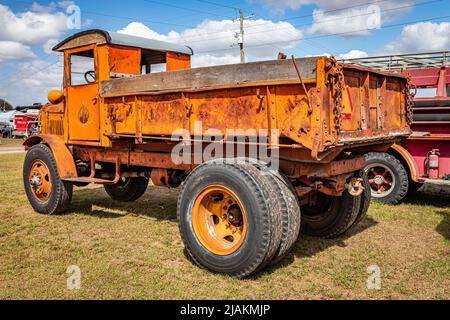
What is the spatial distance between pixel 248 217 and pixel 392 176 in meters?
4.22

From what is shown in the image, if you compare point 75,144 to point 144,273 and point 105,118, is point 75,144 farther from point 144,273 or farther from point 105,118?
point 144,273

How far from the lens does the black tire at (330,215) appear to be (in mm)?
5117

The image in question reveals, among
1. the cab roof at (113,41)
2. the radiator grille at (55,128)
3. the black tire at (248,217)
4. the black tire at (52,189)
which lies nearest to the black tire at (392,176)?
the cab roof at (113,41)

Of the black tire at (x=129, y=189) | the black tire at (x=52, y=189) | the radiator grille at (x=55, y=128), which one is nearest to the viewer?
the black tire at (x=52, y=189)

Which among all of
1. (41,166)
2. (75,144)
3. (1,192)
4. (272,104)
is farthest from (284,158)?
(1,192)

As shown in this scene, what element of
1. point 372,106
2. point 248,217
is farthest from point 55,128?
point 372,106

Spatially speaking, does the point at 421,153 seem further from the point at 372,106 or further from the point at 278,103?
the point at 278,103

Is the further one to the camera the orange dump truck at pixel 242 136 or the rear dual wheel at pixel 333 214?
the rear dual wheel at pixel 333 214

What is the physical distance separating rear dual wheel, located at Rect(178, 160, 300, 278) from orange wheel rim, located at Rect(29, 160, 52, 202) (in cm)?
320

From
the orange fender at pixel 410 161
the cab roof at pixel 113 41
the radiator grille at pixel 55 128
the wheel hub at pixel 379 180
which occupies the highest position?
the cab roof at pixel 113 41

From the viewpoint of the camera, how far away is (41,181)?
22.0 feet

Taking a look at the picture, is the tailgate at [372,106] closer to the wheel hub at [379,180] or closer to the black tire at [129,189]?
the wheel hub at [379,180]

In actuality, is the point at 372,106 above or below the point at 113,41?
below

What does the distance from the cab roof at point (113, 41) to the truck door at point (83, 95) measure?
0.11 metres
